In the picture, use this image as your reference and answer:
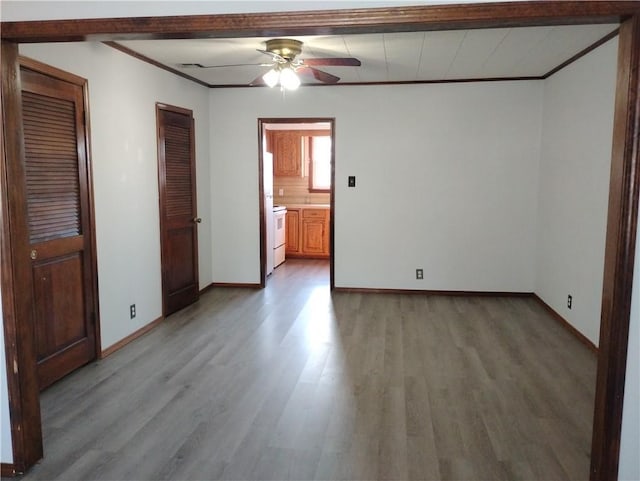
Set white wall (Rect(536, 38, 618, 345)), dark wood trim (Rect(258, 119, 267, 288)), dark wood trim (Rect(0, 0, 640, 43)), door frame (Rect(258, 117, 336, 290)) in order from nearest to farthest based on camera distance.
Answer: dark wood trim (Rect(0, 0, 640, 43)) < white wall (Rect(536, 38, 618, 345)) < door frame (Rect(258, 117, 336, 290)) < dark wood trim (Rect(258, 119, 267, 288))

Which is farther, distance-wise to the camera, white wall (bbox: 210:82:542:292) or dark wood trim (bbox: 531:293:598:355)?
white wall (bbox: 210:82:542:292)

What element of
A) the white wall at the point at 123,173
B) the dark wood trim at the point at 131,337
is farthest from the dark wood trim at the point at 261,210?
the dark wood trim at the point at 131,337

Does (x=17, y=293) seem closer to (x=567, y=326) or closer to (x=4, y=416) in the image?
(x=4, y=416)

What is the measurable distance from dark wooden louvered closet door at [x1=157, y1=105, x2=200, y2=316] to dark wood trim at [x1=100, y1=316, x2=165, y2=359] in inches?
9.1

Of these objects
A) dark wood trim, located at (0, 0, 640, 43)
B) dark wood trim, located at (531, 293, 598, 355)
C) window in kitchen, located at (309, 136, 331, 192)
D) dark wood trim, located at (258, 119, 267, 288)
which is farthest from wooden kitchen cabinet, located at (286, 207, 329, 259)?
dark wood trim, located at (0, 0, 640, 43)

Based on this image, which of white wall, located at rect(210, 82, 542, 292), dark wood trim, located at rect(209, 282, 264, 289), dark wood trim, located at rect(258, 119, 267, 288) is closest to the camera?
white wall, located at rect(210, 82, 542, 292)

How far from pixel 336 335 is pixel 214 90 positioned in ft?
10.9

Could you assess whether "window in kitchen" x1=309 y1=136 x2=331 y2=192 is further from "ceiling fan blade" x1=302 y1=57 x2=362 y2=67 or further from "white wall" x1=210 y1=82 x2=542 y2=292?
"ceiling fan blade" x1=302 y1=57 x2=362 y2=67

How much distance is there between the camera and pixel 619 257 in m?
1.94

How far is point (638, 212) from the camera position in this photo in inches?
75.0

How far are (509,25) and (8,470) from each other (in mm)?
2944

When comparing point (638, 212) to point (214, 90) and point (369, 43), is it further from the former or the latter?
point (214, 90)

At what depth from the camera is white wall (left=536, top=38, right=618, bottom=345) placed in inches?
152

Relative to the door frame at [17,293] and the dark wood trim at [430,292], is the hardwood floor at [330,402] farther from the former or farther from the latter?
the dark wood trim at [430,292]
